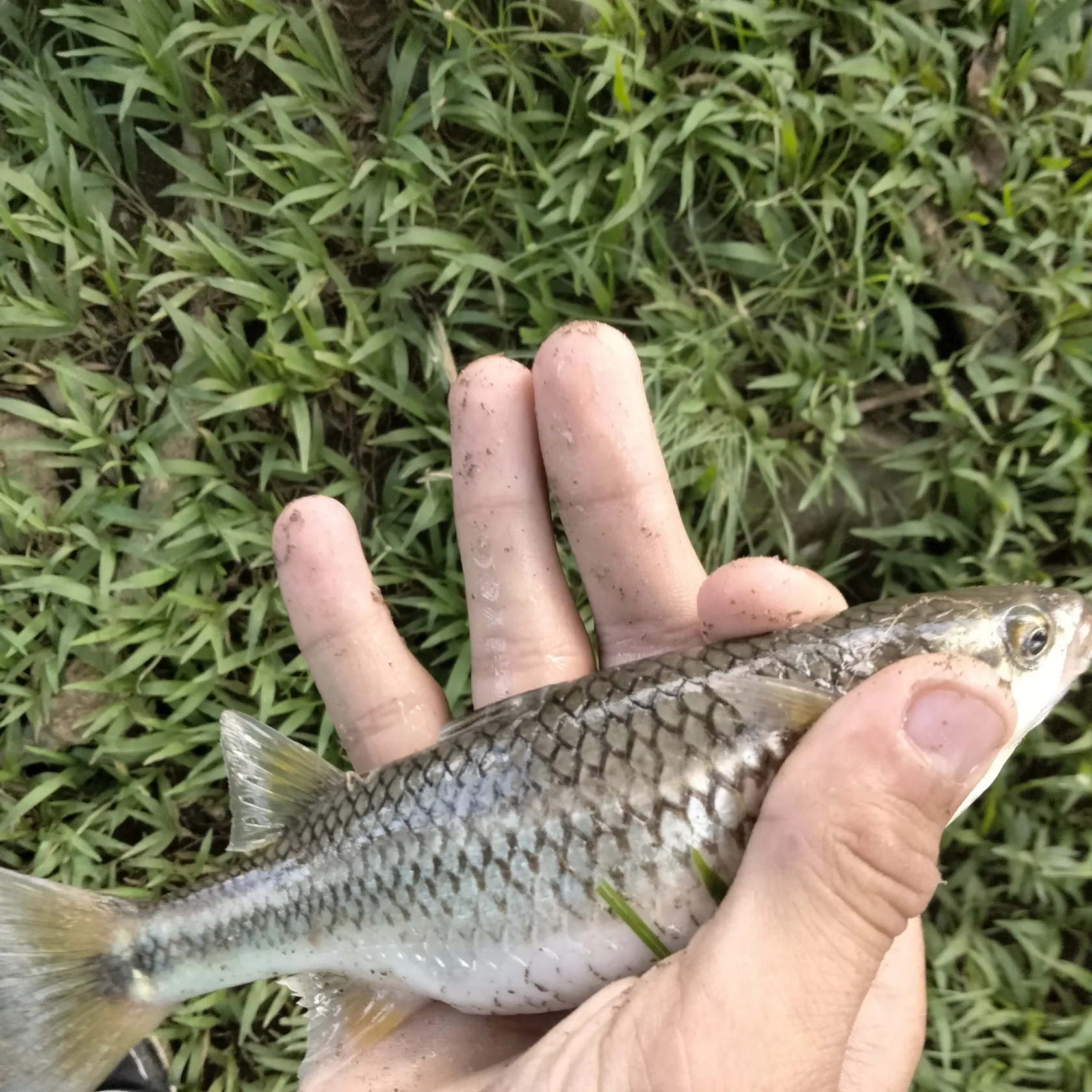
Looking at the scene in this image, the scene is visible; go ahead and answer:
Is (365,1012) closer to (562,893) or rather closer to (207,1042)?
(562,893)

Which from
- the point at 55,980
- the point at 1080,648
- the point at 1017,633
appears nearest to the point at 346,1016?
the point at 55,980

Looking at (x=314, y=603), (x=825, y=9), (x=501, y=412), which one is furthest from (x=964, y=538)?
(x=314, y=603)

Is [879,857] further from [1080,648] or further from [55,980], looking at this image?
[55,980]

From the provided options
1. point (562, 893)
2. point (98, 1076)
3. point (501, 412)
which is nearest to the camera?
point (562, 893)

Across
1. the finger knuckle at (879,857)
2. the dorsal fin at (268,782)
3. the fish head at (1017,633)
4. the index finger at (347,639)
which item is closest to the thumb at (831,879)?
the finger knuckle at (879,857)

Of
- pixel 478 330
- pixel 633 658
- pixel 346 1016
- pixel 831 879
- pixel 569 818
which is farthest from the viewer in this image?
pixel 478 330

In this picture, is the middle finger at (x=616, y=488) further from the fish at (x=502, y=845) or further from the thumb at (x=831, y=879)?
the thumb at (x=831, y=879)
